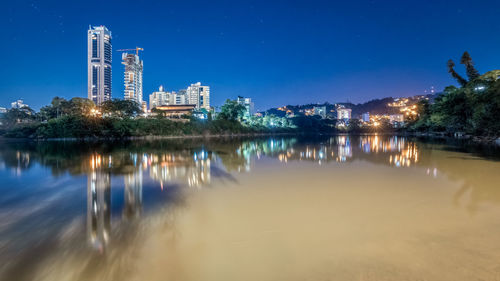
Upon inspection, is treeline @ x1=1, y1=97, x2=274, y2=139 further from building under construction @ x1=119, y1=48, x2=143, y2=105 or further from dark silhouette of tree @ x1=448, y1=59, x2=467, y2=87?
building under construction @ x1=119, y1=48, x2=143, y2=105

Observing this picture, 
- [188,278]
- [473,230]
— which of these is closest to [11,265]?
[188,278]

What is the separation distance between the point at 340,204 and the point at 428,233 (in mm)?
2146

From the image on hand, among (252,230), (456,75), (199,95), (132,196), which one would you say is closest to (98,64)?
(199,95)

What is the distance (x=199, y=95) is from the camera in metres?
190

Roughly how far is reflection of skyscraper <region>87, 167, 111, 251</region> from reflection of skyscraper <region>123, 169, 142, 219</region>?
420 millimetres

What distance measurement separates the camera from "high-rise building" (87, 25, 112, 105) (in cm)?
15212

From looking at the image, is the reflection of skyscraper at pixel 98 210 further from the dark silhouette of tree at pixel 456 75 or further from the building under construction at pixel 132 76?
the building under construction at pixel 132 76

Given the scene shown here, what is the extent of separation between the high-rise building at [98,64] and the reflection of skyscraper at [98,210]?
16738 centimetres

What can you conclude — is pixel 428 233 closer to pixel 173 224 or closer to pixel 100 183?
pixel 173 224

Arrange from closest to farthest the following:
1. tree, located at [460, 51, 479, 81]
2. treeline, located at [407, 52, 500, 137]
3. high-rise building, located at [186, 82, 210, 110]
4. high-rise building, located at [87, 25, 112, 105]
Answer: treeline, located at [407, 52, 500, 137] → tree, located at [460, 51, 479, 81] → high-rise building, located at [87, 25, 112, 105] → high-rise building, located at [186, 82, 210, 110]

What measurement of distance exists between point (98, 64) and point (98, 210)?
A: 180 meters

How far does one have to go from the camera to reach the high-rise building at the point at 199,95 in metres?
187

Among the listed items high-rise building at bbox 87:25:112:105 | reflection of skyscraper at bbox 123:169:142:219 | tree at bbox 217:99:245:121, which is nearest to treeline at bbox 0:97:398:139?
tree at bbox 217:99:245:121

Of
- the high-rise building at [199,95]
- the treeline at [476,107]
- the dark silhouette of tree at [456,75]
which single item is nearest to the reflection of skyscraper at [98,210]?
the treeline at [476,107]
